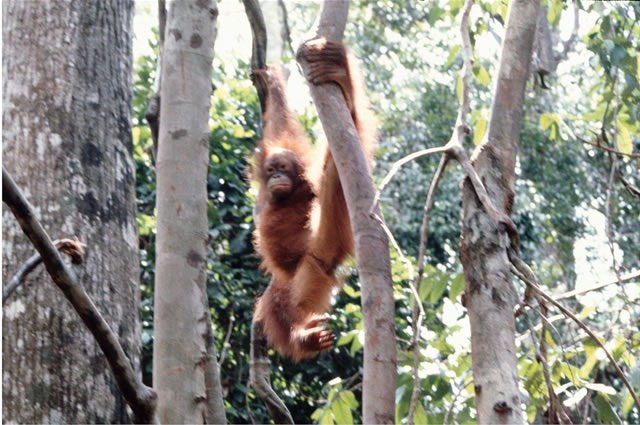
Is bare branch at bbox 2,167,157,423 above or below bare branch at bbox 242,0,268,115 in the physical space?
below

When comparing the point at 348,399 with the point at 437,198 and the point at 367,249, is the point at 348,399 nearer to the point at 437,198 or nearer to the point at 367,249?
the point at 367,249

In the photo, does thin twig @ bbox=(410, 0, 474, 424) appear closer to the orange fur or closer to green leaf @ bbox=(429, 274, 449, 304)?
green leaf @ bbox=(429, 274, 449, 304)

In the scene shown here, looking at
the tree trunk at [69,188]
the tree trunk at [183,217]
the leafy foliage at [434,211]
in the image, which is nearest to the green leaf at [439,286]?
the leafy foliage at [434,211]

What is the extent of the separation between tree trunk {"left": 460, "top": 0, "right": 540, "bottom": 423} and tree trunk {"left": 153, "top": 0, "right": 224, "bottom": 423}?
0.68 metres

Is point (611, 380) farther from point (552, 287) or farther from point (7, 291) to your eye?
point (7, 291)

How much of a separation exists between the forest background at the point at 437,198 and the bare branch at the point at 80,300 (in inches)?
40.7

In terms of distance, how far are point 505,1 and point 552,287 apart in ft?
20.3

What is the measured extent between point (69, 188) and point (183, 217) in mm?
630

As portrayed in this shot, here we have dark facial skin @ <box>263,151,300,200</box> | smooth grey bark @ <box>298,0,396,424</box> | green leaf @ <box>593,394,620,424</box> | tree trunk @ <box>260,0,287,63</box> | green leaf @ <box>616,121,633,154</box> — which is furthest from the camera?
tree trunk @ <box>260,0,287,63</box>

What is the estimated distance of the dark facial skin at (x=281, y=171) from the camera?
4668mm

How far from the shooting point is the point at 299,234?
4.75 metres

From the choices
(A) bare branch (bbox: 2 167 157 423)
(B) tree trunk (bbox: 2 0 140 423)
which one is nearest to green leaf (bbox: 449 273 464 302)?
(B) tree trunk (bbox: 2 0 140 423)

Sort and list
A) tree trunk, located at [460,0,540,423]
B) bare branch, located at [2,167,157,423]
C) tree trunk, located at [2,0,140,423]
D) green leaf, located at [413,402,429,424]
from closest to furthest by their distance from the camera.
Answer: bare branch, located at [2,167,157,423] < tree trunk, located at [460,0,540,423] < tree trunk, located at [2,0,140,423] < green leaf, located at [413,402,429,424]

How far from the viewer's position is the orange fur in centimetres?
391
